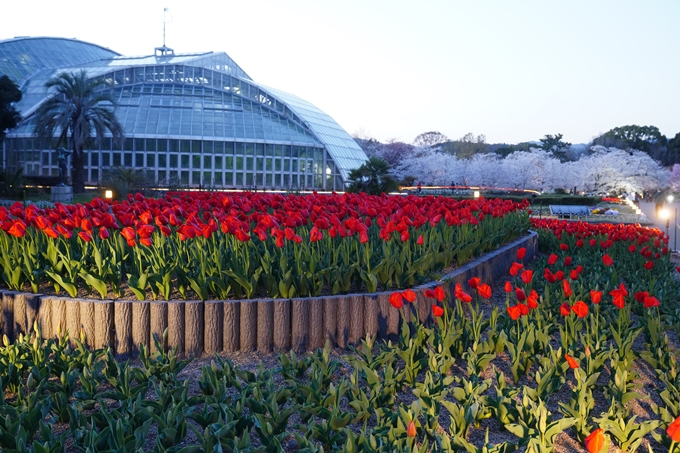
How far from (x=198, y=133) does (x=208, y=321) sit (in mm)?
32710

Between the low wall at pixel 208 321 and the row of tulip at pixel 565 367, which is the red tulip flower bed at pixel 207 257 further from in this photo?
the row of tulip at pixel 565 367

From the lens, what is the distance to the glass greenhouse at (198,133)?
1449 inches

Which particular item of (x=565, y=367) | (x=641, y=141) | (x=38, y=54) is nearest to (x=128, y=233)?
(x=565, y=367)

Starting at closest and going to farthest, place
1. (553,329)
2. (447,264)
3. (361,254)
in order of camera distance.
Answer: (553,329) < (361,254) < (447,264)

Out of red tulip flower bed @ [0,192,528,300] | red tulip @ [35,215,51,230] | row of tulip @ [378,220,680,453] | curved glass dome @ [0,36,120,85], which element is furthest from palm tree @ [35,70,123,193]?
row of tulip @ [378,220,680,453]

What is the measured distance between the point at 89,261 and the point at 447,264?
3725 mm

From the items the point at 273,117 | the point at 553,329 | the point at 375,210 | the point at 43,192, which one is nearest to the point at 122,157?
the point at 43,192

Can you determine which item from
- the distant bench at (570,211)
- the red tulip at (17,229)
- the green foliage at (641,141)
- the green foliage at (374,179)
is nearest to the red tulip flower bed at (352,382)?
the red tulip at (17,229)

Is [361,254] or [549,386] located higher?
[361,254]

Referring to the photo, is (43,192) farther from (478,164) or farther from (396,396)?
(478,164)

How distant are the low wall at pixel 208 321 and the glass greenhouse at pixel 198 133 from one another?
2857 cm

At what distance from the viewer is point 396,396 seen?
4598 mm

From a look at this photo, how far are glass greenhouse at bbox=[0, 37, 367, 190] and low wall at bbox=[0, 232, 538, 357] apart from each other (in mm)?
28570

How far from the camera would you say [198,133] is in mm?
37000
